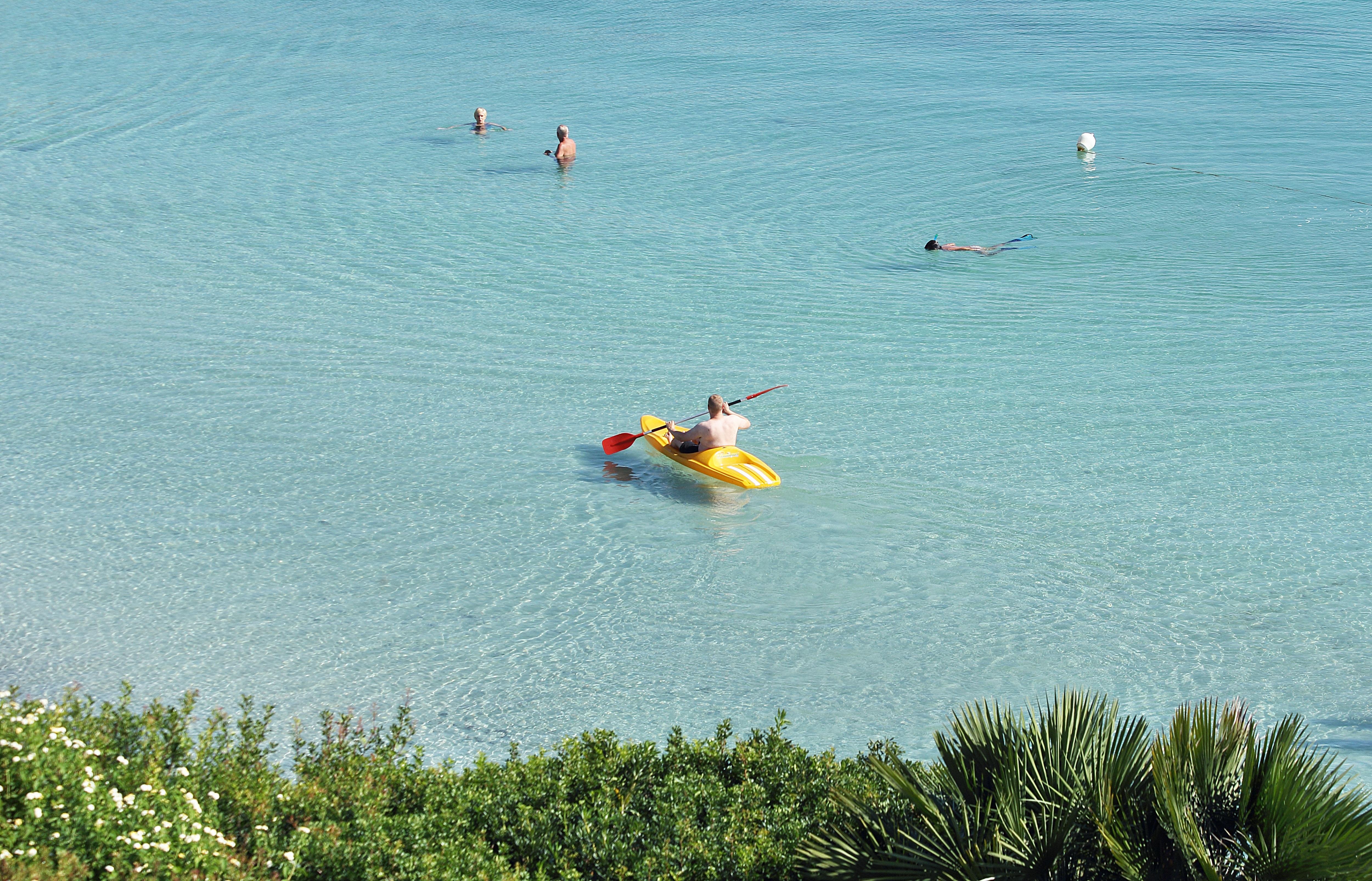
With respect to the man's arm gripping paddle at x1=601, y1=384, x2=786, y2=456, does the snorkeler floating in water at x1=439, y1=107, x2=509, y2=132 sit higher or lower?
higher

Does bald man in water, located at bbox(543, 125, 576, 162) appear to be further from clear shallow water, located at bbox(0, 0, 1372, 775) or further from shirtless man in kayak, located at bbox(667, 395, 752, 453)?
shirtless man in kayak, located at bbox(667, 395, 752, 453)

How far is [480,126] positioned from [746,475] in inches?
680

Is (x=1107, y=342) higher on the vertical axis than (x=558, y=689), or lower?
higher

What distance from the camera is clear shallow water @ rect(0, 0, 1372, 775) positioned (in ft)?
31.1

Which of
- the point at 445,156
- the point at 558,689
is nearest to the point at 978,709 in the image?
the point at 558,689

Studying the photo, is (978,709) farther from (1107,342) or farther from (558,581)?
(1107,342)

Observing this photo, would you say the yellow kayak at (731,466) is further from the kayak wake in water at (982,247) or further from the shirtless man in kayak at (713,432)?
the kayak wake in water at (982,247)

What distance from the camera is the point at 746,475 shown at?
1204 cm

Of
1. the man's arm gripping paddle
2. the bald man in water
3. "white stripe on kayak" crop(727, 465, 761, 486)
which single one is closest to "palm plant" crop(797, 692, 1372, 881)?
"white stripe on kayak" crop(727, 465, 761, 486)

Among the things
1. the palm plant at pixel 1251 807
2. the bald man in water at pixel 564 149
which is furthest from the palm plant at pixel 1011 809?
the bald man in water at pixel 564 149

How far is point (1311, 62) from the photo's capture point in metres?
31.7

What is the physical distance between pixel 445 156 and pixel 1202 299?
14.8 metres

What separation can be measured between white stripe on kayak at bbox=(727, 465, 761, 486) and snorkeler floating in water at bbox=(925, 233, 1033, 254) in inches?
328

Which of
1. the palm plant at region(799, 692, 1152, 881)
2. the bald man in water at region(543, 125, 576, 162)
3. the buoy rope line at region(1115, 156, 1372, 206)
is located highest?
the bald man in water at region(543, 125, 576, 162)
